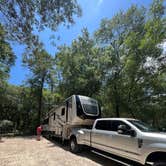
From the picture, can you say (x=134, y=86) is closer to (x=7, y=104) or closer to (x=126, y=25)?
(x=126, y=25)

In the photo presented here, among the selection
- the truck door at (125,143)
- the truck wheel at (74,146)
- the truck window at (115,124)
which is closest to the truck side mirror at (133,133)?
the truck door at (125,143)

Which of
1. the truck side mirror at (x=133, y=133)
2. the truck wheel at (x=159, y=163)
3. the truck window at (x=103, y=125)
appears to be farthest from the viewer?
the truck window at (x=103, y=125)

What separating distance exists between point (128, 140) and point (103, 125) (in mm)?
2152

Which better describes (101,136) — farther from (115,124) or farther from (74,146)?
(74,146)

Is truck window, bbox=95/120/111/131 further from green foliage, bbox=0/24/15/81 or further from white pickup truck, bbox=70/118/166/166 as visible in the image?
green foliage, bbox=0/24/15/81

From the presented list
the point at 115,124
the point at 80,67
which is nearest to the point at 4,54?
the point at 115,124

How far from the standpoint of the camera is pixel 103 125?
28.6 ft

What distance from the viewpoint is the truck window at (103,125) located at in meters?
8.37

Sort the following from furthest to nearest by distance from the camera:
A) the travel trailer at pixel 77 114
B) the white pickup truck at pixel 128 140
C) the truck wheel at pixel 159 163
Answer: the travel trailer at pixel 77 114, the white pickup truck at pixel 128 140, the truck wheel at pixel 159 163

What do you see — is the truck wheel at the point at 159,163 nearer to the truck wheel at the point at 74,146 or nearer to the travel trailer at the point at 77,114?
the truck wheel at the point at 74,146

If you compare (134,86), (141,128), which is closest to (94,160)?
(141,128)

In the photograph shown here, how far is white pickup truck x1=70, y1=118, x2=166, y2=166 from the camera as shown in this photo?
18.5 ft

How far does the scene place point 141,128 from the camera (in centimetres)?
681

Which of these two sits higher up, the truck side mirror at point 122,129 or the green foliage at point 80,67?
the green foliage at point 80,67
